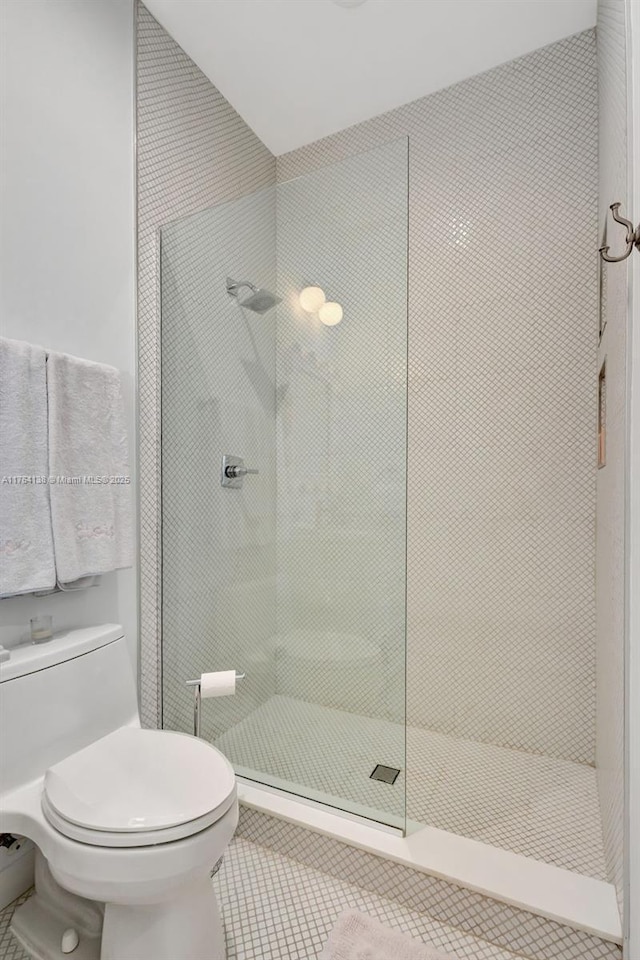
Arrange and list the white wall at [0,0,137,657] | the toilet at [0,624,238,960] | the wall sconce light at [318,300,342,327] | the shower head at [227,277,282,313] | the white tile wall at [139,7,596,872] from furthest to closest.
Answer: the white tile wall at [139,7,596,872]
the shower head at [227,277,282,313]
the wall sconce light at [318,300,342,327]
the white wall at [0,0,137,657]
the toilet at [0,624,238,960]

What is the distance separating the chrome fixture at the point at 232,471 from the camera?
6.10 ft

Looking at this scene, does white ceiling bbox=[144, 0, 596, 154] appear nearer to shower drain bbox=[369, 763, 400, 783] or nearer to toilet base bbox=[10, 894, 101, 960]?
shower drain bbox=[369, 763, 400, 783]

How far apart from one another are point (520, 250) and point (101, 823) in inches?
91.5

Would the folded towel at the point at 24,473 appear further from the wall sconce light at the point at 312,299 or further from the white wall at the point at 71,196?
the wall sconce light at the point at 312,299

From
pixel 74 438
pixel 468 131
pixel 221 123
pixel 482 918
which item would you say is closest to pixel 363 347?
pixel 74 438

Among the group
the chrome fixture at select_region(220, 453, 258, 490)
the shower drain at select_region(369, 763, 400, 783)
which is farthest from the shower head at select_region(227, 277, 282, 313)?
the shower drain at select_region(369, 763, 400, 783)

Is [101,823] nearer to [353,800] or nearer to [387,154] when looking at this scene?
[353,800]

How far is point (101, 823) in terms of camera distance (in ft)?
3.29

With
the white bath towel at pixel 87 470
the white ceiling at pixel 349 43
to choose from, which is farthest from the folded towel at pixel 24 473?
the white ceiling at pixel 349 43

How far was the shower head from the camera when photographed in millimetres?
1772

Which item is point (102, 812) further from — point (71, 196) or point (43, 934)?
point (71, 196)

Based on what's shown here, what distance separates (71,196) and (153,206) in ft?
1.22

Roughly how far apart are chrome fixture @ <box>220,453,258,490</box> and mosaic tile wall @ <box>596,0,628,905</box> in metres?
1.20

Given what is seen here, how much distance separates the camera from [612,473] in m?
1.39
